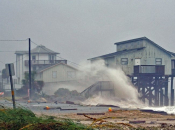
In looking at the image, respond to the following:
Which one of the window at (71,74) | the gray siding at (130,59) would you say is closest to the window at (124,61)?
the gray siding at (130,59)

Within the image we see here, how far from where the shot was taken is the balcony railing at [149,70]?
4200 cm

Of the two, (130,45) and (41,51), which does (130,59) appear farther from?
(41,51)

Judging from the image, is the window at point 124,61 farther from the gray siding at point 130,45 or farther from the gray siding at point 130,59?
the gray siding at point 130,45

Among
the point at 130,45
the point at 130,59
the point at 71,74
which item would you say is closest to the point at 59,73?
the point at 71,74

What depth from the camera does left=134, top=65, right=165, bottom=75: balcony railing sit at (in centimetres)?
4200

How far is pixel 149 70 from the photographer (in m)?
42.2

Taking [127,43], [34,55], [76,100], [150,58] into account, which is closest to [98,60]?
[127,43]

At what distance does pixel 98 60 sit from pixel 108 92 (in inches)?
304

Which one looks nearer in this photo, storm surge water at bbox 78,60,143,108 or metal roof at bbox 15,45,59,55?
storm surge water at bbox 78,60,143,108

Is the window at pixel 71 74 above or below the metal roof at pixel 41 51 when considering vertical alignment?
below

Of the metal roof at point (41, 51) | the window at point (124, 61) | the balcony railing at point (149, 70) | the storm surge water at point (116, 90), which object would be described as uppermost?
the metal roof at point (41, 51)

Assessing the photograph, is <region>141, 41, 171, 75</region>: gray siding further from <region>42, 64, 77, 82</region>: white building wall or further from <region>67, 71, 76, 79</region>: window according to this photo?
<region>67, 71, 76, 79</region>: window

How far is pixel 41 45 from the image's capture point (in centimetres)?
7256

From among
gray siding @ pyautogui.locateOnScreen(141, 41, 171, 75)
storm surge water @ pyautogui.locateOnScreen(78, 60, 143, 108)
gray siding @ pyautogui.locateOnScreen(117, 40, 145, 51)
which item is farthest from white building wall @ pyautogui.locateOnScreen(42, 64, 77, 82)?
gray siding @ pyautogui.locateOnScreen(141, 41, 171, 75)
